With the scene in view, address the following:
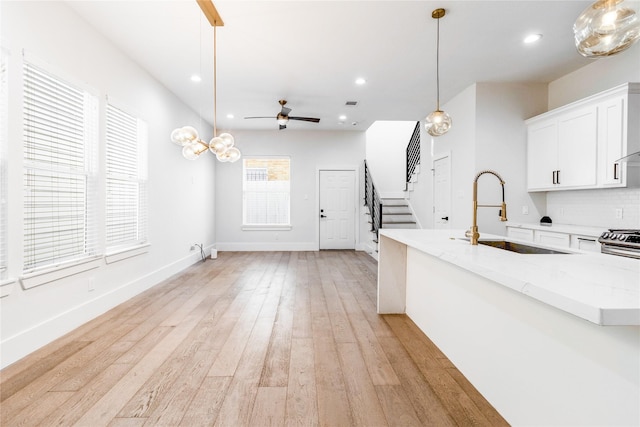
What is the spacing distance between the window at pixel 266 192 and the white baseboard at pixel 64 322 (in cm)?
377

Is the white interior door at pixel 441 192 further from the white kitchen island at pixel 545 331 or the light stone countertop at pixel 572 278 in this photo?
the light stone countertop at pixel 572 278

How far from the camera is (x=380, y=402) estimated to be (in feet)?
6.34

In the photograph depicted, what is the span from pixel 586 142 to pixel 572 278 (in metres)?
3.78

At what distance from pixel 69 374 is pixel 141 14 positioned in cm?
331

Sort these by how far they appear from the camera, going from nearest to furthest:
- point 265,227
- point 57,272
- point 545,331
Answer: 1. point 545,331
2. point 57,272
3. point 265,227

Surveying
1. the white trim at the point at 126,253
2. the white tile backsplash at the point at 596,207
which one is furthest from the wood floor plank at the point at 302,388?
the white tile backsplash at the point at 596,207

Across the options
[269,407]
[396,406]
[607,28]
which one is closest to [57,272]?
[269,407]

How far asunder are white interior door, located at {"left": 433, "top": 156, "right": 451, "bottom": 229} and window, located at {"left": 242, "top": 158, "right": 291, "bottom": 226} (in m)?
3.72

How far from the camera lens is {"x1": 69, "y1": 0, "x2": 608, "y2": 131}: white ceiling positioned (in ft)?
10.1

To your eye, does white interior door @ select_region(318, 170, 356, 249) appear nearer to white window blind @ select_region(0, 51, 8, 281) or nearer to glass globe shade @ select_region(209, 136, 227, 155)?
glass globe shade @ select_region(209, 136, 227, 155)

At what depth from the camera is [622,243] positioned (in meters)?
2.79

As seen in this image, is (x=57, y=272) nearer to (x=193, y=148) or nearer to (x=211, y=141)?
(x=193, y=148)

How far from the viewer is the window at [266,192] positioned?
8.26 metres

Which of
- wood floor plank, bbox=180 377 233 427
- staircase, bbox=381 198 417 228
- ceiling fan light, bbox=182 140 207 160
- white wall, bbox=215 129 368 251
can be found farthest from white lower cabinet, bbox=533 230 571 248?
white wall, bbox=215 129 368 251
